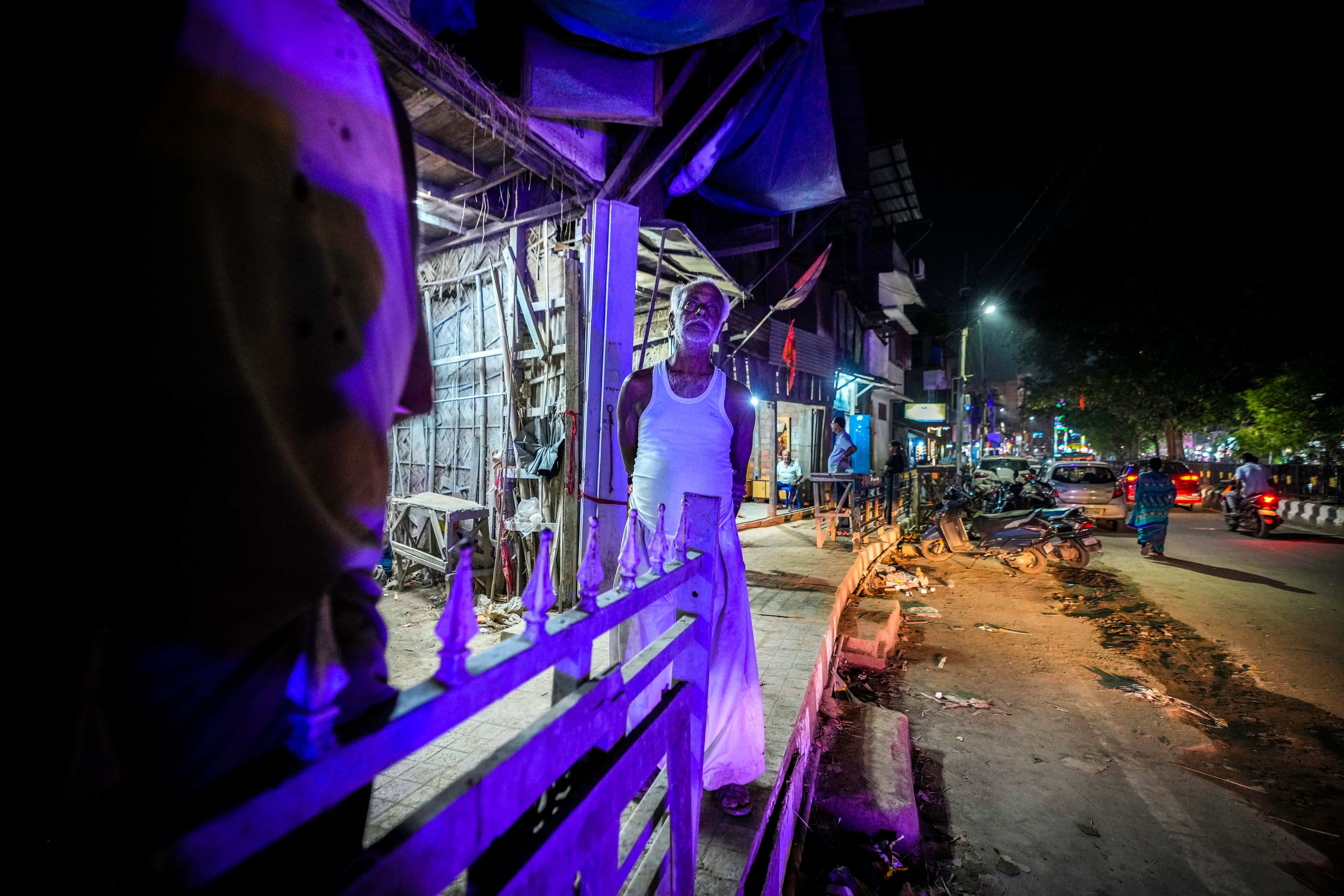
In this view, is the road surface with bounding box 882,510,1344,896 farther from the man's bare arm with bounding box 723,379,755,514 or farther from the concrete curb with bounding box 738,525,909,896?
the man's bare arm with bounding box 723,379,755,514

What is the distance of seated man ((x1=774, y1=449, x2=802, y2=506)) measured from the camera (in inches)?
525

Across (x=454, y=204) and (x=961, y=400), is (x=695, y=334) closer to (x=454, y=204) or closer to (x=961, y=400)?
(x=454, y=204)

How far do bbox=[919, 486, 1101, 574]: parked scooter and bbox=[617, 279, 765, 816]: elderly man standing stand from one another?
26.6ft

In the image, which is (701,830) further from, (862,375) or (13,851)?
(862,375)

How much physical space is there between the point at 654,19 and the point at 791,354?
8.42 m

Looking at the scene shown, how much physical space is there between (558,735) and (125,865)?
0.65 metres

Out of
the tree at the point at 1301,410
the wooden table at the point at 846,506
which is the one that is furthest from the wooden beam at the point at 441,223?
the tree at the point at 1301,410

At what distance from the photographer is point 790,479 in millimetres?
13422

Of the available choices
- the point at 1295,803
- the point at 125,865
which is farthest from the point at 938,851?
the point at 125,865

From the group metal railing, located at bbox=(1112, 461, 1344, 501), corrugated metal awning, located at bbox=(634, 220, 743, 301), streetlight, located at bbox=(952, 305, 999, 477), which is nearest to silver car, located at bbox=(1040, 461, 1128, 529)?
metal railing, located at bbox=(1112, 461, 1344, 501)

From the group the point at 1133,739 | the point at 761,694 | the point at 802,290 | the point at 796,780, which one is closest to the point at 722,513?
the point at 761,694

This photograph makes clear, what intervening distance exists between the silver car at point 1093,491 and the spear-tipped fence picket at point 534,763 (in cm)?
1389

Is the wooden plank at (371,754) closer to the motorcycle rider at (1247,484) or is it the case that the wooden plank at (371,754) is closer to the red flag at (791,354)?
the red flag at (791,354)

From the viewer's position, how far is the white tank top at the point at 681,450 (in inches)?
91.3
